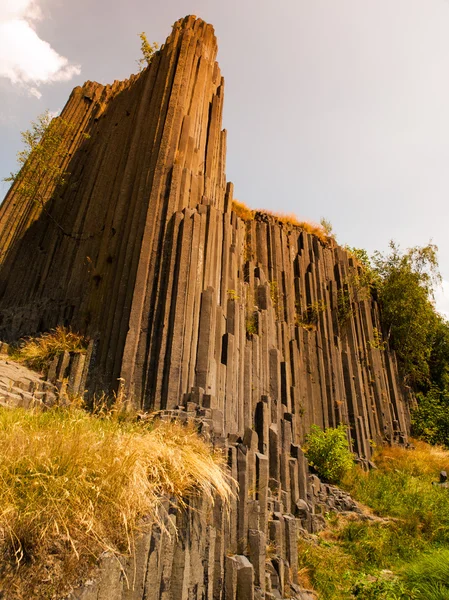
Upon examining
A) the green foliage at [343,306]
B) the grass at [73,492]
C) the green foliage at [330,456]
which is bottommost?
the grass at [73,492]

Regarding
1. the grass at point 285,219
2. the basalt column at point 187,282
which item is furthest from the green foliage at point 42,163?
the grass at point 285,219

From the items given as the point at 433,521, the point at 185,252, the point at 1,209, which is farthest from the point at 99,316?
the point at 1,209

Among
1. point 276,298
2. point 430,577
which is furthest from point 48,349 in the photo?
point 430,577

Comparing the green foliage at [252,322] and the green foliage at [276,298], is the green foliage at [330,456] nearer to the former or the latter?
the green foliage at [252,322]

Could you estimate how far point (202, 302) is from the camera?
7.80m

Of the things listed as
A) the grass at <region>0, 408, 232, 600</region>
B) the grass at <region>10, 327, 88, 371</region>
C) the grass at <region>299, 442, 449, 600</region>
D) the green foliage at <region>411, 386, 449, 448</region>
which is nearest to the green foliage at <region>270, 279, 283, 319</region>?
the grass at <region>299, 442, 449, 600</region>

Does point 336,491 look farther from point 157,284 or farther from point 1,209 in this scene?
point 1,209

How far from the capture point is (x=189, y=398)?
21.9 feet

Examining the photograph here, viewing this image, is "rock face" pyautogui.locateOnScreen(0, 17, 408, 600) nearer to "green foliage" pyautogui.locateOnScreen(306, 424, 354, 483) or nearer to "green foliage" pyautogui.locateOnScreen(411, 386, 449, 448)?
"green foliage" pyautogui.locateOnScreen(306, 424, 354, 483)

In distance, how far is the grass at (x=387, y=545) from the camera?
16.5 feet

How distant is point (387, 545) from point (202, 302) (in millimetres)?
5359

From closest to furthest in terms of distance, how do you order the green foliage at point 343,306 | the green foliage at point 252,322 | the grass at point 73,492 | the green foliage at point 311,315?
1. the grass at point 73,492
2. the green foliage at point 252,322
3. the green foliage at point 311,315
4. the green foliage at point 343,306

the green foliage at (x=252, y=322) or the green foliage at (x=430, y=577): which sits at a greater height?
the green foliage at (x=252, y=322)

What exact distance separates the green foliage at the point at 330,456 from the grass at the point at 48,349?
598cm
